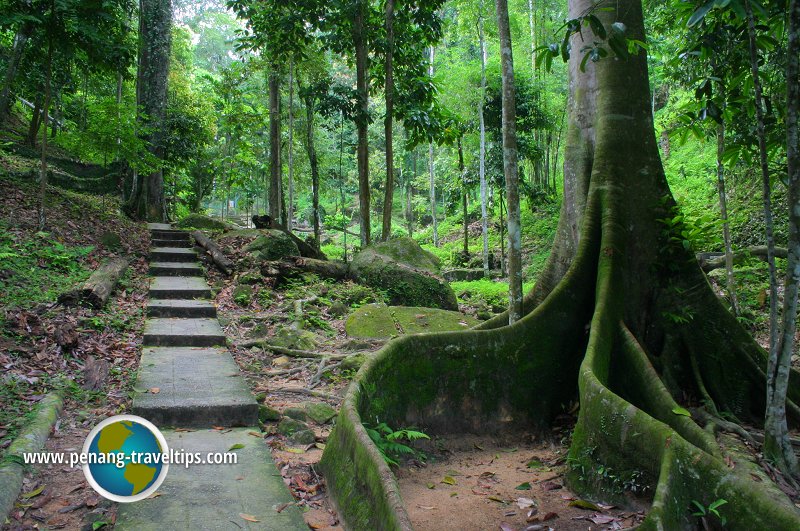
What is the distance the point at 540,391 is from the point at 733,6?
3556 millimetres

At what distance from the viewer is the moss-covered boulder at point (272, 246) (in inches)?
431

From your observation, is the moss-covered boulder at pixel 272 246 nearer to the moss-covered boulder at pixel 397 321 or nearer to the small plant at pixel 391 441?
the moss-covered boulder at pixel 397 321

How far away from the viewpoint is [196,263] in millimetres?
10383

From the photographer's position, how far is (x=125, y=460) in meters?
3.55

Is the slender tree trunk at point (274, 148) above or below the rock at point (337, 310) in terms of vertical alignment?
above

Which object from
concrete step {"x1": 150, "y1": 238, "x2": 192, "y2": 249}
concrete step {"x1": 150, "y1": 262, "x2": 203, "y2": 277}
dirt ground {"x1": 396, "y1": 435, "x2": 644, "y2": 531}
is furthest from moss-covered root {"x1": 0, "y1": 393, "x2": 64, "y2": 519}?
concrete step {"x1": 150, "y1": 238, "x2": 192, "y2": 249}

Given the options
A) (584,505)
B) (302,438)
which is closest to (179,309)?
(302,438)

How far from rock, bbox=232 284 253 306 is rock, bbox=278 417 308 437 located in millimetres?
4274

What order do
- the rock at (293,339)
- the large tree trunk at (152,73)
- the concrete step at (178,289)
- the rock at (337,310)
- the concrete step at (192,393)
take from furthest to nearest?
the large tree trunk at (152,73)
the rock at (337,310)
the concrete step at (178,289)
the rock at (293,339)
the concrete step at (192,393)

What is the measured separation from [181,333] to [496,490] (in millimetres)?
4406

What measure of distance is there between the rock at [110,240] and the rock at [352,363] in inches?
229

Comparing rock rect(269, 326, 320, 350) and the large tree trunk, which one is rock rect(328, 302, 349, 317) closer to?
rock rect(269, 326, 320, 350)

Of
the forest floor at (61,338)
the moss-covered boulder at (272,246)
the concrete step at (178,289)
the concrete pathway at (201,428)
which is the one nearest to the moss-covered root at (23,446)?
the forest floor at (61,338)

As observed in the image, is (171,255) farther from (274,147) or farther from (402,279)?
(274,147)
